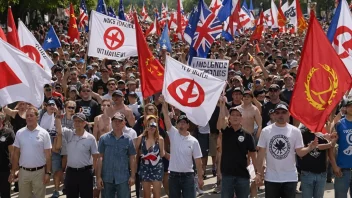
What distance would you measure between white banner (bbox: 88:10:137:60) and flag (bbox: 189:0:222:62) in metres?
1.27

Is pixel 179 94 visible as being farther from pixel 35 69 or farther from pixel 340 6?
pixel 340 6

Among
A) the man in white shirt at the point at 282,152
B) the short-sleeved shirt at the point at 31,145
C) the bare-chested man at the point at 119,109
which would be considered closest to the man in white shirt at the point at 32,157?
the short-sleeved shirt at the point at 31,145

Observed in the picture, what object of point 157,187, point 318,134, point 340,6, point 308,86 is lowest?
point 157,187

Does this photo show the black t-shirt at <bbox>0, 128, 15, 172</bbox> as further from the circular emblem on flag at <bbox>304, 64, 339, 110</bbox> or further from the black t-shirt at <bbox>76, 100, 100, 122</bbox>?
the circular emblem on flag at <bbox>304, 64, 339, 110</bbox>

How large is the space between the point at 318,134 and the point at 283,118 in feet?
1.57

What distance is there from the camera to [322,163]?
25.1 ft

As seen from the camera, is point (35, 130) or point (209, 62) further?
A: point (209, 62)

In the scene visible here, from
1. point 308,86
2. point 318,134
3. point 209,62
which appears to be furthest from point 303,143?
point 209,62

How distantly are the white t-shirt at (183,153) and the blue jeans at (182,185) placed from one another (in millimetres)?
70

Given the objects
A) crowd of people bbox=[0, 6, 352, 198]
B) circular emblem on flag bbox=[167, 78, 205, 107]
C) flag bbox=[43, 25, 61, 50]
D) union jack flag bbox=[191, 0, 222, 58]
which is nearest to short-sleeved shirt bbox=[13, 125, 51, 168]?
crowd of people bbox=[0, 6, 352, 198]

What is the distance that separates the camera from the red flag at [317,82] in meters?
7.27

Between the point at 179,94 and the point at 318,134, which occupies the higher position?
the point at 179,94

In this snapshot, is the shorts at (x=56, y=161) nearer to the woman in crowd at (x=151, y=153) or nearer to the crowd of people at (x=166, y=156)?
the crowd of people at (x=166, y=156)

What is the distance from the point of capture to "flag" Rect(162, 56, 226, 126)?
8.31 metres
